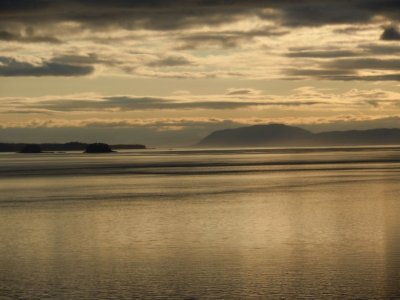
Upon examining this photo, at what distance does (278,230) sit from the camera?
37.2m

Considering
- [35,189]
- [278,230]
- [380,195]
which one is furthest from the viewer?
[35,189]

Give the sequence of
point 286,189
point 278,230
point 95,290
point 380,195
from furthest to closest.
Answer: point 286,189 → point 380,195 → point 278,230 → point 95,290

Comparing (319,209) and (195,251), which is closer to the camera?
(195,251)

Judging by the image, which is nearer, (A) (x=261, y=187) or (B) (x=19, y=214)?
(B) (x=19, y=214)

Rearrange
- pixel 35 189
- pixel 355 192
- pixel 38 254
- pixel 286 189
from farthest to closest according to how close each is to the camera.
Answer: pixel 35 189 < pixel 286 189 < pixel 355 192 < pixel 38 254

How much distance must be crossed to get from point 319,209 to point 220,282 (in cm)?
2438

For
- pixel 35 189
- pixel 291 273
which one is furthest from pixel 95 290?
pixel 35 189

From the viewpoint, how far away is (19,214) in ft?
155

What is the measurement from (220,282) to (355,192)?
40.4 m

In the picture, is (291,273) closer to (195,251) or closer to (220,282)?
(220,282)

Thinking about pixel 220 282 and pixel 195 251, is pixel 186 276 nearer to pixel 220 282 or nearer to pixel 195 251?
pixel 220 282

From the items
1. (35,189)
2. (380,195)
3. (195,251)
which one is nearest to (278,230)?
(195,251)

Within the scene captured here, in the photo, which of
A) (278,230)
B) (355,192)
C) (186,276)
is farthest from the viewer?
(355,192)

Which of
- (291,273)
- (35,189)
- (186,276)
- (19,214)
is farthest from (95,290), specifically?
(35,189)
